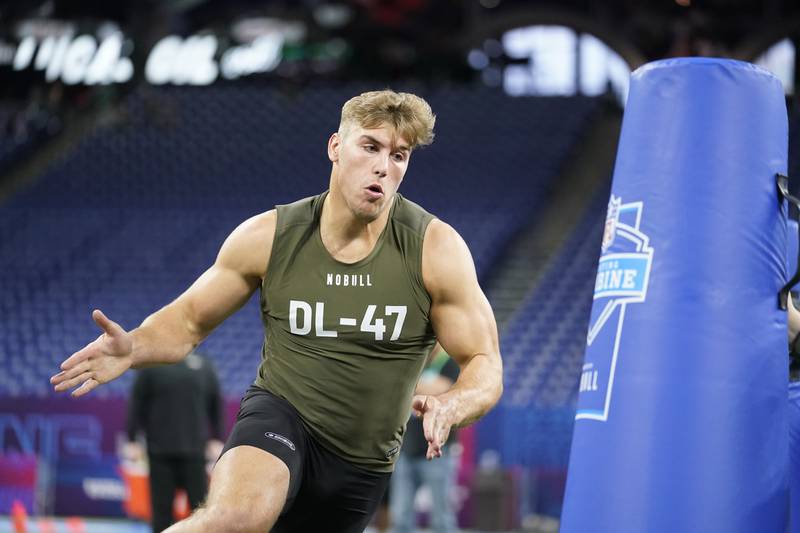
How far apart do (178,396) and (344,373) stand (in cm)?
471

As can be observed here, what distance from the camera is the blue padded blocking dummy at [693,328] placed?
4121mm

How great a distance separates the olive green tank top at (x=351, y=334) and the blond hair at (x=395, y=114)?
371 mm

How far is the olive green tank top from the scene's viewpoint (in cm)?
434

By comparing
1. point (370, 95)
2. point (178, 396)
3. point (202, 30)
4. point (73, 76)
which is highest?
point (202, 30)

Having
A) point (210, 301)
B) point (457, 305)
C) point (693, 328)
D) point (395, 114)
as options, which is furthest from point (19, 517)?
point (693, 328)

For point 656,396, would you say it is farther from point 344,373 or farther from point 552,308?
point 552,308

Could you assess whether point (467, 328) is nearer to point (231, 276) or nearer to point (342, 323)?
point (342, 323)

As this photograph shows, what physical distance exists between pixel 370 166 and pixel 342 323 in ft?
1.85

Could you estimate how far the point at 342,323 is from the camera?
14.3 feet

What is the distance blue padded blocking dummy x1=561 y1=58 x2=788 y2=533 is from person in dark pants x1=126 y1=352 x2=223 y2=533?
4752 millimetres

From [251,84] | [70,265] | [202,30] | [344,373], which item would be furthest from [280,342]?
[202,30]

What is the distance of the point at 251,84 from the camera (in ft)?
85.5

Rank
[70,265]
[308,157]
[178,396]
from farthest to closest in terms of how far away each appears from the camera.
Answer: [308,157] → [70,265] → [178,396]

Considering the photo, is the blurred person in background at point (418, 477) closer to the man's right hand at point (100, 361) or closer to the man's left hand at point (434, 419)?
the man's right hand at point (100, 361)
